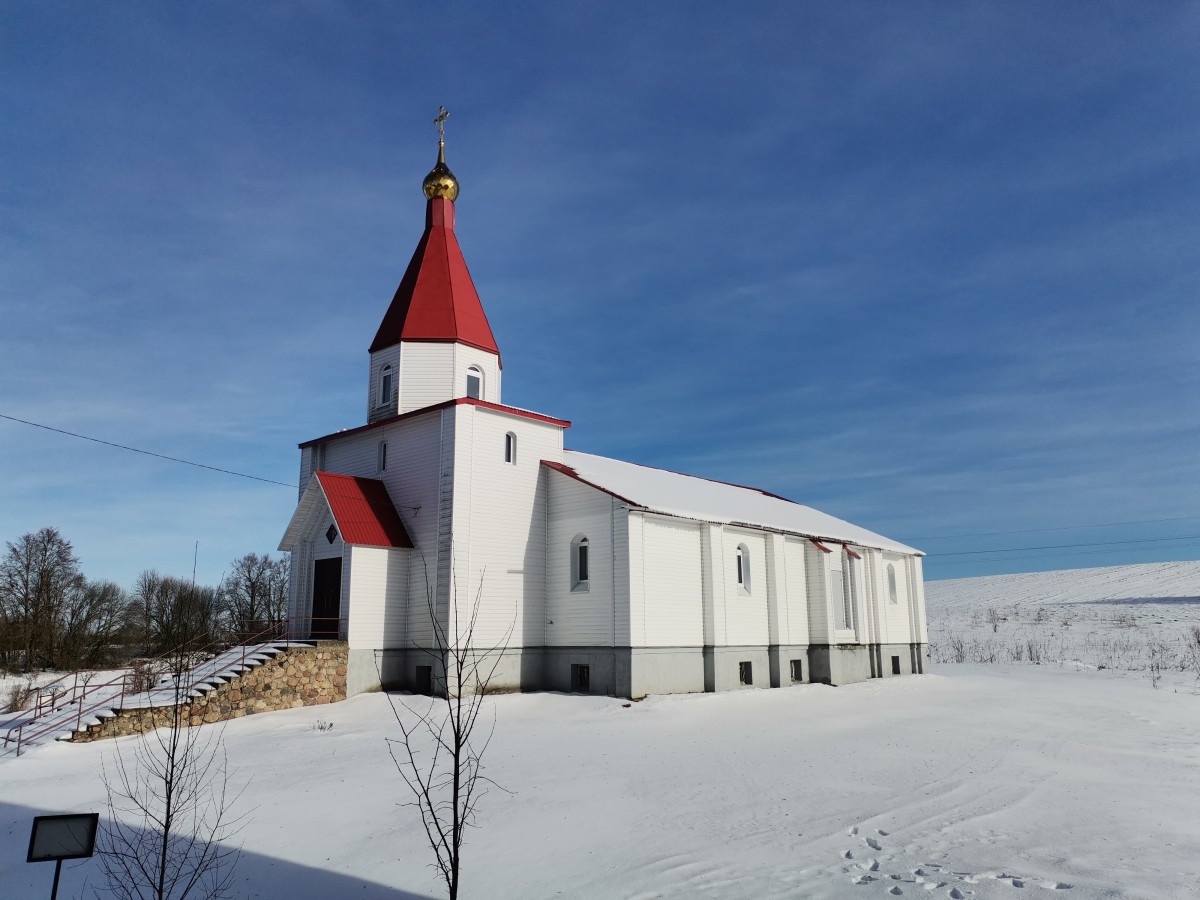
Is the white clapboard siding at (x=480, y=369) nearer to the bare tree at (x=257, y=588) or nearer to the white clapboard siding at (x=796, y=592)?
the white clapboard siding at (x=796, y=592)

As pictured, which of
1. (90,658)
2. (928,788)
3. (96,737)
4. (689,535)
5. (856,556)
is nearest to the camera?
(928,788)

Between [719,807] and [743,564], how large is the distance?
18605 mm

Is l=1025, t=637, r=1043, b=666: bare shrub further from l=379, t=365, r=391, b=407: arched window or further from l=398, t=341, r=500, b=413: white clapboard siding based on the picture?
l=379, t=365, r=391, b=407: arched window

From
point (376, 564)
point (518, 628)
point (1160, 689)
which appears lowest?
point (1160, 689)

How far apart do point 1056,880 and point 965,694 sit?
22.4 m

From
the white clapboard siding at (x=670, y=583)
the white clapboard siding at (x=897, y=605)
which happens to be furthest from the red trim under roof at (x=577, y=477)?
the white clapboard siding at (x=897, y=605)

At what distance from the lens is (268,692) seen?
21.6m

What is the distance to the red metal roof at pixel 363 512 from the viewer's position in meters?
24.4

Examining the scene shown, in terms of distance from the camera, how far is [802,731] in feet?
65.5

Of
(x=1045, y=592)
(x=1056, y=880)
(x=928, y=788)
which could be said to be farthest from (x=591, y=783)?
(x=1045, y=592)

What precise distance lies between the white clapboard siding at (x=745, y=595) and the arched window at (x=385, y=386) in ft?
39.6

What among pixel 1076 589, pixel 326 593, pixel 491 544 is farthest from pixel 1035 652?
pixel 1076 589

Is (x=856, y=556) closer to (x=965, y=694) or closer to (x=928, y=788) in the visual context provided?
(x=965, y=694)

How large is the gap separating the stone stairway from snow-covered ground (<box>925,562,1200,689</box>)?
3142 centimetres
